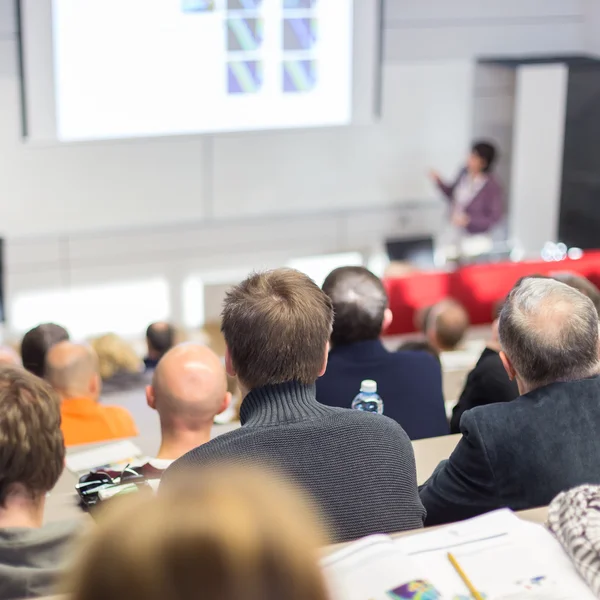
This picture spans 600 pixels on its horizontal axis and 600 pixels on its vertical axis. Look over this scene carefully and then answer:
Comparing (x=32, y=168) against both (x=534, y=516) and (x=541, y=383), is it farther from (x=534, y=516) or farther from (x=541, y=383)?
(x=534, y=516)

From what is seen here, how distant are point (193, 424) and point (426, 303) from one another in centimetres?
338

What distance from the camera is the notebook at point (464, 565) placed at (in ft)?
4.22

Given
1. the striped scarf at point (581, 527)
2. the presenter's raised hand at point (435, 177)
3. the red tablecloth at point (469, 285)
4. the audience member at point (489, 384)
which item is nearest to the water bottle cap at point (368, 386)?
the audience member at point (489, 384)

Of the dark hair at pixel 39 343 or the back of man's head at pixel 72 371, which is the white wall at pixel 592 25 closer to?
the dark hair at pixel 39 343

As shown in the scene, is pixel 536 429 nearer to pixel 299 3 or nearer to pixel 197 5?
pixel 197 5

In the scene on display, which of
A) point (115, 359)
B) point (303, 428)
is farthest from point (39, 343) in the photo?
point (303, 428)

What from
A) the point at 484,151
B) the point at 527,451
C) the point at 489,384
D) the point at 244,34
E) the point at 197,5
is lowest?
the point at 489,384

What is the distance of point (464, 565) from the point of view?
4.56ft

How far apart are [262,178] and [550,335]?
5929mm

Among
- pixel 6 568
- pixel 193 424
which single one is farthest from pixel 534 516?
pixel 193 424

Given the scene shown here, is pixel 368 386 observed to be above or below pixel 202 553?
below

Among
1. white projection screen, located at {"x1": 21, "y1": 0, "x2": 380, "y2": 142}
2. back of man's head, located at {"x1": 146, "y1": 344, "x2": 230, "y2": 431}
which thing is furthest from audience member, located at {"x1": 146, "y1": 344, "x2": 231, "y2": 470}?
white projection screen, located at {"x1": 21, "y1": 0, "x2": 380, "y2": 142}

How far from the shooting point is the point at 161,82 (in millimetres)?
7215

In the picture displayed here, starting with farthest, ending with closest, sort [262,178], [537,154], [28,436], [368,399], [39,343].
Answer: [537,154]
[262,178]
[39,343]
[368,399]
[28,436]
